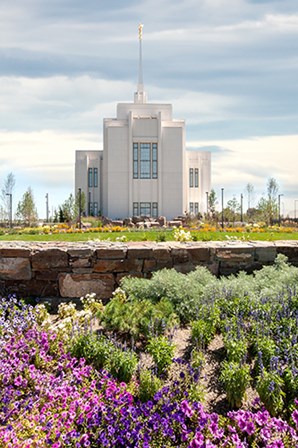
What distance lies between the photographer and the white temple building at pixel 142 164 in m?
42.6

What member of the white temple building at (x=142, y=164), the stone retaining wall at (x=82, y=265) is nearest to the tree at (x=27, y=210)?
the white temple building at (x=142, y=164)

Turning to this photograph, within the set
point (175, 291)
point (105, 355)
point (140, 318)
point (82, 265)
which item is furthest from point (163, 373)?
point (82, 265)

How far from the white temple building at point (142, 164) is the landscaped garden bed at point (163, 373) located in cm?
3729

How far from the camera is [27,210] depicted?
32875mm

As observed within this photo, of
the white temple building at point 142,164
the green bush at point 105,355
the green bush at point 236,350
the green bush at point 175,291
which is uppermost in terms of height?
the white temple building at point 142,164

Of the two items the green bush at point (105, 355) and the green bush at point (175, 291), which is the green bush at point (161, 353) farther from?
the green bush at point (175, 291)

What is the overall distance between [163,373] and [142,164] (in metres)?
40.3

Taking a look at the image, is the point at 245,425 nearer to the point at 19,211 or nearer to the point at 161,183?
the point at 19,211

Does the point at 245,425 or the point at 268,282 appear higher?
the point at 268,282

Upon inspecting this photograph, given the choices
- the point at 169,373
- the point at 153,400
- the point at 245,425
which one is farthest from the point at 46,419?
the point at 245,425

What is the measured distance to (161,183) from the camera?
141ft

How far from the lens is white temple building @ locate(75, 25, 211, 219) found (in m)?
42.6

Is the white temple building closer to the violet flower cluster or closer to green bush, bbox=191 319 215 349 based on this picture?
green bush, bbox=191 319 215 349

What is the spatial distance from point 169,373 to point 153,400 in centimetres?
52
